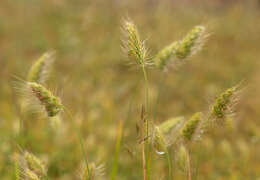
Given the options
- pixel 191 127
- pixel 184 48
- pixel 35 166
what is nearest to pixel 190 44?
pixel 184 48

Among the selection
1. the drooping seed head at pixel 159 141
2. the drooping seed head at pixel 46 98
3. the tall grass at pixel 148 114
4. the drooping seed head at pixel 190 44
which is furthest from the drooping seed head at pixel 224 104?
the drooping seed head at pixel 46 98

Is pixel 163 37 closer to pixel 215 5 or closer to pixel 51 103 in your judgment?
pixel 215 5

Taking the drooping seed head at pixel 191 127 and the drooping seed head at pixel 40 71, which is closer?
the drooping seed head at pixel 191 127

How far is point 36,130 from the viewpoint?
2293 mm

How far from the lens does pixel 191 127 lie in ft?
3.31

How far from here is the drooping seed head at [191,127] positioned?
992 mm

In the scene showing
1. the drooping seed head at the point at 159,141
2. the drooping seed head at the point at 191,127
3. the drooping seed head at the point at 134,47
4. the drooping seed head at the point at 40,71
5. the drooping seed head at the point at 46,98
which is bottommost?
the drooping seed head at the point at 159,141

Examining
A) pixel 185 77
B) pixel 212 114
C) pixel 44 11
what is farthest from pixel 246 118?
pixel 44 11

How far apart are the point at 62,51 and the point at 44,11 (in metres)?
1.44

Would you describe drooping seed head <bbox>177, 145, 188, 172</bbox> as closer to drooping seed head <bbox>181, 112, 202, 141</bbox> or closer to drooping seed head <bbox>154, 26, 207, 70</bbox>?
drooping seed head <bbox>181, 112, 202, 141</bbox>

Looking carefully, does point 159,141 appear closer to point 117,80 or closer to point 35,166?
point 35,166

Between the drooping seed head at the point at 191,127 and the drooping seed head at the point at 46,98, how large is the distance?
388 mm

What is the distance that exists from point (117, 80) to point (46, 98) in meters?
2.65

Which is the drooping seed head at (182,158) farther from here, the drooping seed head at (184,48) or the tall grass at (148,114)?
the drooping seed head at (184,48)
